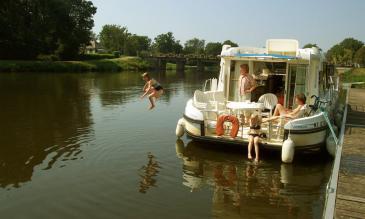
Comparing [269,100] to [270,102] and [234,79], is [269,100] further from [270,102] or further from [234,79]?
[234,79]

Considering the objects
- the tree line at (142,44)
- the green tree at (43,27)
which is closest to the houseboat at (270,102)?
the green tree at (43,27)

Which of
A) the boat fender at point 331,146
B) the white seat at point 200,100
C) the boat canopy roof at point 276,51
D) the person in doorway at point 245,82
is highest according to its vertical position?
the boat canopy roof at point 276,51

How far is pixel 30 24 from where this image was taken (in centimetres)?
6888

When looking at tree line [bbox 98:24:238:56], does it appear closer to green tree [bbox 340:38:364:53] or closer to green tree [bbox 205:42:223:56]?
green tree [bbox 205:42:223:56]

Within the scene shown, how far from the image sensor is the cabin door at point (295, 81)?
13.8 metres

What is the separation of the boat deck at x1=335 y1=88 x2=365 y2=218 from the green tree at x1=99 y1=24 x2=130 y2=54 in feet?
349

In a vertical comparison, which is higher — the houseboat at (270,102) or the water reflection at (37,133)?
the houseboat at (270,102)

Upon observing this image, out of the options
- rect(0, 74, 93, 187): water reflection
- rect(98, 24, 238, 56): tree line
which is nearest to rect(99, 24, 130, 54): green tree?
rect(98, 24, 238, 56): tree line

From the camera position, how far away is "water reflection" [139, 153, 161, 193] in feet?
31.8

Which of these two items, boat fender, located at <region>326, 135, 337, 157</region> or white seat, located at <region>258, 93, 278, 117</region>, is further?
white seat, located at <region>258, 93, 278, 117</region>

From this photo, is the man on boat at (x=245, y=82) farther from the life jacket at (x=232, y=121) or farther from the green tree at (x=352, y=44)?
the green tree at (x=352, y=44)

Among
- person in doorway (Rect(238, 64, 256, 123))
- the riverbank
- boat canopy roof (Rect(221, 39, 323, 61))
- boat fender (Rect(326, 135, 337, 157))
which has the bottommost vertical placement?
the riverbank

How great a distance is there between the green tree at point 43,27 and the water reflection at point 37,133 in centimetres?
4335

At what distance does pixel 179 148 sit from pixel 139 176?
3.18 metres
